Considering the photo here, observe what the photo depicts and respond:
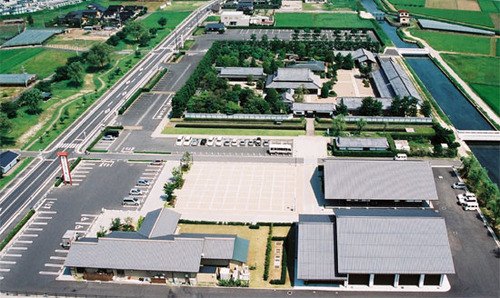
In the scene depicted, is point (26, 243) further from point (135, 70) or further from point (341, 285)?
point (135, 70)

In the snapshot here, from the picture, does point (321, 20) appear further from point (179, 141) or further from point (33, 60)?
point (179, 141)

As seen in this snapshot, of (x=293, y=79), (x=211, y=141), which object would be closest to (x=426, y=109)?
(x=293, y=79)

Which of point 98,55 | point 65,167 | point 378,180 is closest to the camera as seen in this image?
point 378,180

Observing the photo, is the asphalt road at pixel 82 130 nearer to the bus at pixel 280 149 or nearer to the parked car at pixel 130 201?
the parked car at pixel 130 201

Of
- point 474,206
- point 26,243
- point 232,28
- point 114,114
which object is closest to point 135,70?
point 114,114

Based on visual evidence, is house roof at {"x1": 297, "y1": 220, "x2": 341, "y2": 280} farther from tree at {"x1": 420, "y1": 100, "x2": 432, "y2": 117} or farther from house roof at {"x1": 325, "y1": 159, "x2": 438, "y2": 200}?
→ tree at {"x1": 420, "y1": 100, "x2": 432, "y2": 117}
